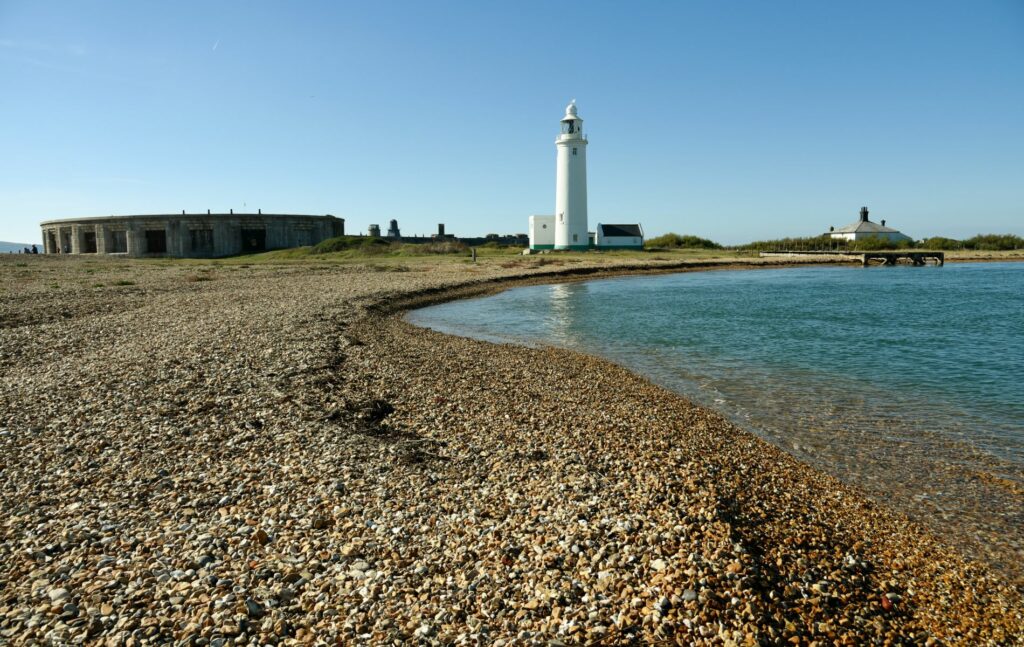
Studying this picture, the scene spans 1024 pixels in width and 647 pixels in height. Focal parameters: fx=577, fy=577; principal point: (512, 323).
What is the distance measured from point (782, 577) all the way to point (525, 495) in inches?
107

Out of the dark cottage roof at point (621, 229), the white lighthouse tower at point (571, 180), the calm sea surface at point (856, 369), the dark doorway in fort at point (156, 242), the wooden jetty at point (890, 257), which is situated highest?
the white lighthouse tower at point (571, 180)

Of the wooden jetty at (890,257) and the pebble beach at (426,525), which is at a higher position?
the wooden jetty at (890,257)

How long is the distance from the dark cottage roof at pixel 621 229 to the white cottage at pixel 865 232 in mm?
40194

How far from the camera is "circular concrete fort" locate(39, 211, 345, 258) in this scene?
59.1m

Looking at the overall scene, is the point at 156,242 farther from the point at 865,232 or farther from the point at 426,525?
the point at 865,232

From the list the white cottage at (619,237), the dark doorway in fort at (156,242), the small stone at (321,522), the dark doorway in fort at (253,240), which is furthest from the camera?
the white cottage at (619,237)

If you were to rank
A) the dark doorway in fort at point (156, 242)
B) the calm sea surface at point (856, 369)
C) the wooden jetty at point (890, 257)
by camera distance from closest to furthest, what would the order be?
the calm sea surface at point (856, 369), the dark doorway in fort at point (156, 242), the wooden jetty at point (890, 257)

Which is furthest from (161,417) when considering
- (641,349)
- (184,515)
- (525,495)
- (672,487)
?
(641,349)

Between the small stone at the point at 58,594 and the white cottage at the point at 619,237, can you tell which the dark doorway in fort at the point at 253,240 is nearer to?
the white cottage at the point at 619,237

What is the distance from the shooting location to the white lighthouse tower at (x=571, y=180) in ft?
216

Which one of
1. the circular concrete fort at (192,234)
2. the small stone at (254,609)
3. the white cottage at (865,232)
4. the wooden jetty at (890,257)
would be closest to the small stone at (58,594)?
the small stone at (254,609)

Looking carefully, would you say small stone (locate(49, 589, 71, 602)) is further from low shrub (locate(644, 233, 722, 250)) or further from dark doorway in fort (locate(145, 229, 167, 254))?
low shrub (locate(644, 233, 722, 250))

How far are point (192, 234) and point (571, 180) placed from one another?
4091cm

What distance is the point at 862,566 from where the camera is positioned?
5555 mm
